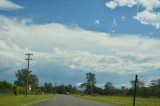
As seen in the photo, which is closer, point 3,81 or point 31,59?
point 31,59

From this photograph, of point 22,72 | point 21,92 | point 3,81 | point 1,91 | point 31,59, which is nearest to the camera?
point 1,91

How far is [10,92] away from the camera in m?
108

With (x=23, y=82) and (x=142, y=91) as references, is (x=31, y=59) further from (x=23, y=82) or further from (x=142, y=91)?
(x=23, y=82)

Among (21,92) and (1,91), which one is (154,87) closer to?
(21,92)

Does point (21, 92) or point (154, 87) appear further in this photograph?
point (154, 87)

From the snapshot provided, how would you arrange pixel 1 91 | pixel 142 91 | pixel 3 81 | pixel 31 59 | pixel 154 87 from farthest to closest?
pixel 142 91
pixel 154 87
pixel 3 81
pixel 31 59
pixel 1 91

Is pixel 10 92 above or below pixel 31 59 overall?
below

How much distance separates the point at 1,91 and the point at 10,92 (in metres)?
11.5

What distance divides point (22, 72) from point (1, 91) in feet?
329

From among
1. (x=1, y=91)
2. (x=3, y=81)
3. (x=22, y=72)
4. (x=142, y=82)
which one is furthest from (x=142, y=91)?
(x=1, y=91)

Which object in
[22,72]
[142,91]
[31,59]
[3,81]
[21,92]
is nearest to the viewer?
[31,59]

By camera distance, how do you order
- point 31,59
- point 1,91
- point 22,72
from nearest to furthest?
1. point 1,91
2. point 31,59
3. point 22,72

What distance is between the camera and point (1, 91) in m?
96.2

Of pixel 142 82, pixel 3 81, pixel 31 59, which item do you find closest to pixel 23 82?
pixel 142 82
